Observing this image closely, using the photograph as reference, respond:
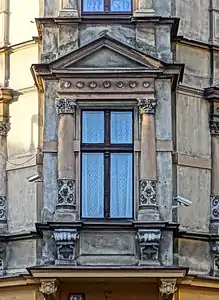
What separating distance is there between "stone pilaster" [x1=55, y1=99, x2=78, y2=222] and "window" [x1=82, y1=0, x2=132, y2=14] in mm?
2170

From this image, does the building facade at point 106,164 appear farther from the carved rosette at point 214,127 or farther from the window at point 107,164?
the carved rosette at point 214,127

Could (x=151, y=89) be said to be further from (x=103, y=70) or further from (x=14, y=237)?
(x=14, y=237)

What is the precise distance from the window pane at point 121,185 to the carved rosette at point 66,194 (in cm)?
88

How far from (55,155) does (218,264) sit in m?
4.37

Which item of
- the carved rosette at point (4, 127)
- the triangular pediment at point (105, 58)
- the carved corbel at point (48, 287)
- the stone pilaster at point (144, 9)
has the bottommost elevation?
the carved corbel at point (48, 287)

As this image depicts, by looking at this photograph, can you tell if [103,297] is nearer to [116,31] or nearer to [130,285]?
[130,285]

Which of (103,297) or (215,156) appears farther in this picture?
(215,156)

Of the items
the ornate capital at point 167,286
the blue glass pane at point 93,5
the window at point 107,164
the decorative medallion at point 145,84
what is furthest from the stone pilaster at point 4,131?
the ornate capital at point 167,286

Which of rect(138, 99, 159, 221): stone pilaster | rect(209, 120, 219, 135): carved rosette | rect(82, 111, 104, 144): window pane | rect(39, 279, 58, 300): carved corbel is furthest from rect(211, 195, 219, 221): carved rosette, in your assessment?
rect(39, 279, 58, 300): carved corbel

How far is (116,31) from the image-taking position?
25375mm

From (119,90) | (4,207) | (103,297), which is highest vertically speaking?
(119,90)

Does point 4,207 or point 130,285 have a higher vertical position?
point 4,207

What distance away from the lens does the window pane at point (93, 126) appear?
82.6 ft

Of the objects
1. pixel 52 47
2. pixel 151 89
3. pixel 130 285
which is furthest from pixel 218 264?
pixel 52 47
